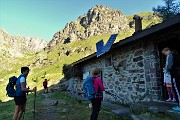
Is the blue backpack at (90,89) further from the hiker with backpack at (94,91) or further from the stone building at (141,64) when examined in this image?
Answer: the stone building at (141,64)

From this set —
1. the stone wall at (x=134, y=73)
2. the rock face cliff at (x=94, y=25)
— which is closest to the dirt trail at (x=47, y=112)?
the stone wall at (x=134, y=73)

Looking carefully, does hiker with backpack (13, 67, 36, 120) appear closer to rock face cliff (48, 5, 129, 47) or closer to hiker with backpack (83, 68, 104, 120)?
hiker with backpack (83, 68, 104, 120)

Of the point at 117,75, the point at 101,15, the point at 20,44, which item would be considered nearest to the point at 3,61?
the point at 101,15

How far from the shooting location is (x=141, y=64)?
7691mm

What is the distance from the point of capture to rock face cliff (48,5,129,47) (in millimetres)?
73606

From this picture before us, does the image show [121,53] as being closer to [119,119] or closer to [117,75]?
[117,75]

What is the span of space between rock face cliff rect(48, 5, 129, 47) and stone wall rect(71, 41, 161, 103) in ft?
204

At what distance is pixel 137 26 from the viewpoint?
984 cm

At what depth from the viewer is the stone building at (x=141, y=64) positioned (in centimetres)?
636

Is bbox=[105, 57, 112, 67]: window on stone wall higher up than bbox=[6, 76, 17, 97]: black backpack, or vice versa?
bbox=[105, 57, 112, 67]: window on stone wall

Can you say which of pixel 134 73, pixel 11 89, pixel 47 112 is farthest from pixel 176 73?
pixel 47 112

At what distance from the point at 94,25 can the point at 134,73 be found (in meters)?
69.4

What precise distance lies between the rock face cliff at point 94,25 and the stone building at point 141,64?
6250cm

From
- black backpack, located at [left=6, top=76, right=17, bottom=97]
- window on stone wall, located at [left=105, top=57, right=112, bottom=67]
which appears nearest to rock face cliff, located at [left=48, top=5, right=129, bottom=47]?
window on stone wall, located at [left=105, top=57, right=112, bottom=67]
